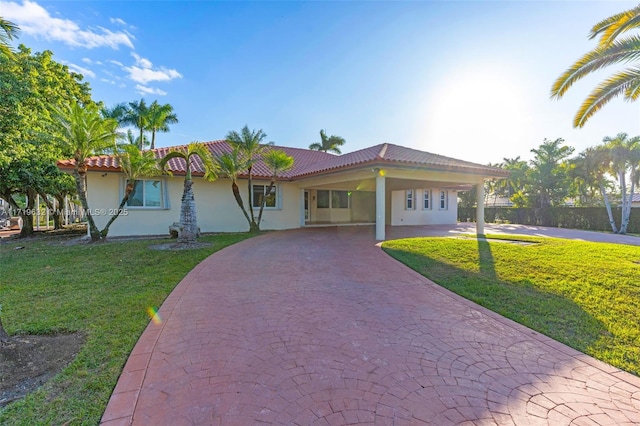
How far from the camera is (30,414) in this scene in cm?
260

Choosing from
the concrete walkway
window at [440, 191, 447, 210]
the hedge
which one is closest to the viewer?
the concrete walkway

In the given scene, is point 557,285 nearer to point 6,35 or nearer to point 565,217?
point 6,35

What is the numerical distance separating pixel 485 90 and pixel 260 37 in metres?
8.95

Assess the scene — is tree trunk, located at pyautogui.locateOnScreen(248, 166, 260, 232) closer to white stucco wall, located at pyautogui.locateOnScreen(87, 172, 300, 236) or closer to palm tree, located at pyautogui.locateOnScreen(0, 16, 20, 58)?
white stucco wall, located at pyautogui.locateOnScreen(87, 172, 300, 236)

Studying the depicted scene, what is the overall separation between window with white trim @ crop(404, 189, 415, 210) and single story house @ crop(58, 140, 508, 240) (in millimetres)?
411

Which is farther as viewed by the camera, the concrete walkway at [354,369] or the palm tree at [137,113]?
the palm tree at [137,113]

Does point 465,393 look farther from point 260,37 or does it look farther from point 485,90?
point 260,37

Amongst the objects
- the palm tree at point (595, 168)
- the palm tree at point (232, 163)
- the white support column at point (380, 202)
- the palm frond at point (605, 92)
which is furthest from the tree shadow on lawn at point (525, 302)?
the palm tree at point (595, 168)

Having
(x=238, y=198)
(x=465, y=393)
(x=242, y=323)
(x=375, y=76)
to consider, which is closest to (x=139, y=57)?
(x=238, y=198)

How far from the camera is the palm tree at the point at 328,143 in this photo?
35.3 m

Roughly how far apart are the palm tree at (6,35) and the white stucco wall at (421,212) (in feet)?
68.5

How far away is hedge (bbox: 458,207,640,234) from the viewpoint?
22.8 metres

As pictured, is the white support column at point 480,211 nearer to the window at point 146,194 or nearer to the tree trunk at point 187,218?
the tree trunk at point 187,218

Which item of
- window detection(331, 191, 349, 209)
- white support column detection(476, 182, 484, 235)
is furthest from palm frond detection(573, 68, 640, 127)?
window detection(331, 191, 349, 209)
